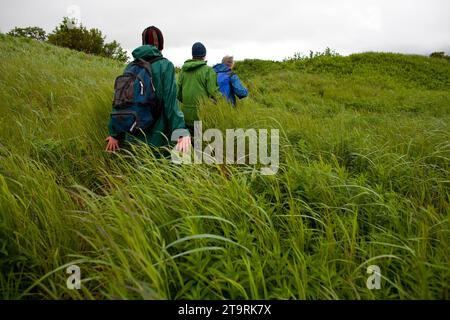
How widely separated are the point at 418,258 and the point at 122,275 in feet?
4.62

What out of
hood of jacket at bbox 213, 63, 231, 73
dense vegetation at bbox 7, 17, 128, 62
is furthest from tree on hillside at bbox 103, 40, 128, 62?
hood of jacket at bbox 213, 63, 231, 73

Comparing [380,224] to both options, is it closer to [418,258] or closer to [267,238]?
[418,258]

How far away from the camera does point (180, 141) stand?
2.60 meters

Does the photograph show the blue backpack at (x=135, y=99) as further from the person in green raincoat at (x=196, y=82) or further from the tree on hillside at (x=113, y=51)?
the tree on hillside at (x=113, y=51)

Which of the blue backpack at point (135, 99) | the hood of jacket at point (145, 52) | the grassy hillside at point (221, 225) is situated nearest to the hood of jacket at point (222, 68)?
the grassy hillside at point (221, 225)

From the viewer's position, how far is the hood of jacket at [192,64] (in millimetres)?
4465

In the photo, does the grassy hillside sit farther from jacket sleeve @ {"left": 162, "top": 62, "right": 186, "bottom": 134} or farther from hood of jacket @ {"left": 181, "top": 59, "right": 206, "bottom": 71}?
hood of jacket @ {"left": 181, "top": 59, "right": 206, "bottom": 71}

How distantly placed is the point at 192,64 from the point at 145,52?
1.87m

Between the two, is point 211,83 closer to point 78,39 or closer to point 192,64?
point 192,64

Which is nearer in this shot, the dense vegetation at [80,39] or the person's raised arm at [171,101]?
the person's raised arm at [171,101]

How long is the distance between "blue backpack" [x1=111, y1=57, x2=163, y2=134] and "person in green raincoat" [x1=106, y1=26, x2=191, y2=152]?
83 mm

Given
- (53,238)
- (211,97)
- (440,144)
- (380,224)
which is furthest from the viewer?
(211,97)

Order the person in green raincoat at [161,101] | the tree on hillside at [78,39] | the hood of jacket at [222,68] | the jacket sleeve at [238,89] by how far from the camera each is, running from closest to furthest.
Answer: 1. the person in green raincoat at [161,101]
2. the jacket sleeve at [238,89]
3. the hood of jacket at [222,68]
4. the tree on hillside at [78,39]

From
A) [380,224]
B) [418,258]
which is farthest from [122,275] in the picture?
[380,224]
